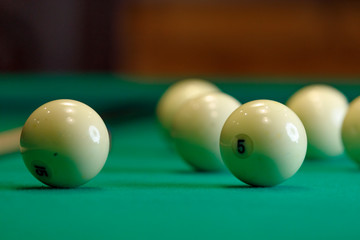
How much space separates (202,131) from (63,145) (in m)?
0.81

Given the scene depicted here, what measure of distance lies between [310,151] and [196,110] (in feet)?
2.48

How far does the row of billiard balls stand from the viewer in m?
2.44

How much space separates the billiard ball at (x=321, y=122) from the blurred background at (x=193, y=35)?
8.03m

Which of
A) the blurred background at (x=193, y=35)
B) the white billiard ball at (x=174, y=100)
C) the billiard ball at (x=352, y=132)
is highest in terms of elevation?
the billiard ball at (x=352, y=132)

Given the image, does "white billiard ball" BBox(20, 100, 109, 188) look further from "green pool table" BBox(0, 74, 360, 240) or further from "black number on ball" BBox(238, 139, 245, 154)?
"black number on ball" BBox(238, 139, 245, 154)

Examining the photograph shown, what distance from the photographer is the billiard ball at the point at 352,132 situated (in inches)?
117

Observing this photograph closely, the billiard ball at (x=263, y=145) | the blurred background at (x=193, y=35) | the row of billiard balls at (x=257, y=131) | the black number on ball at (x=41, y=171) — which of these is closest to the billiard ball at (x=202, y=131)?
the row of billiard balls at (x=257, y=131)

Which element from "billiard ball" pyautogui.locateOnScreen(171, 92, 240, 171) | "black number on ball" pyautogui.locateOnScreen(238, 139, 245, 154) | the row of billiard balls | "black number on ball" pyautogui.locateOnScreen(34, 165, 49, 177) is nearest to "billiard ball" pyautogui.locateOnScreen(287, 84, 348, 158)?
the row of billiard balls

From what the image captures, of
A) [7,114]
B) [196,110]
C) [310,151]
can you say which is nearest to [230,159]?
[196,110]

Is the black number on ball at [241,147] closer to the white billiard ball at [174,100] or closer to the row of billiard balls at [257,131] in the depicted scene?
the row of billiard balls at [257,131]

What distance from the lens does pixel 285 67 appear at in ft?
38.0

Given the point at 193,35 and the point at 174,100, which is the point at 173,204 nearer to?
the point at 174,100

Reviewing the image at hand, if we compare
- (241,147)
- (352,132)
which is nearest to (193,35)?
(352,132)

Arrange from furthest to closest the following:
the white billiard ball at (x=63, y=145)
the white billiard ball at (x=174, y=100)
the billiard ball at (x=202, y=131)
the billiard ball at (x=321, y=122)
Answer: the white billiard ball at (x=174, y=100), the billiard ball at (x=321, y=122), the billiard ball at (x=202, y=131), the white billiard ball at (x=63, y=145)
